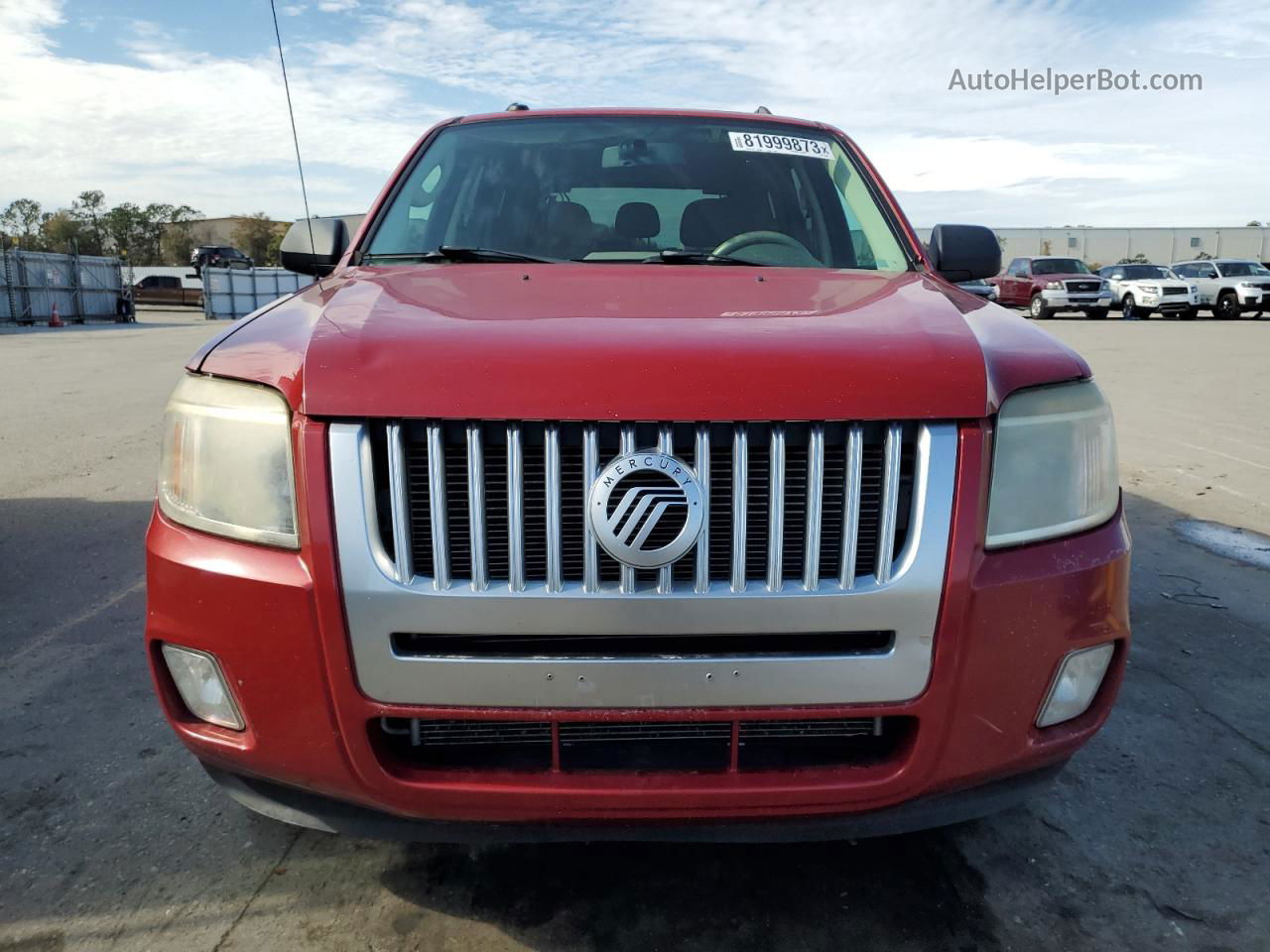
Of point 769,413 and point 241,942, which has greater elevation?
point 769,413

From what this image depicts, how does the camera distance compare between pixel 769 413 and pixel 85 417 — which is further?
pixel 85 417

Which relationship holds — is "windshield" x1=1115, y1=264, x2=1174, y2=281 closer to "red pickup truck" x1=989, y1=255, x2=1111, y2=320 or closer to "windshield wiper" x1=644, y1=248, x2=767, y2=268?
"red pickup truck" x1=989, y1=255, x2=1111, y2=320

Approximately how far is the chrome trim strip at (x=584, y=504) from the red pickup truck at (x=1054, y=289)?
89.8ft

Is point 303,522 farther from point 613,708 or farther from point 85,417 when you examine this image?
point 85,417

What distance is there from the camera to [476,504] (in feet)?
5.56

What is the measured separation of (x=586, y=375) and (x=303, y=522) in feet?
1.85

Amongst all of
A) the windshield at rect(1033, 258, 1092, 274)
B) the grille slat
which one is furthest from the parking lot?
the windshield at rect(1033, 258, 1092, 274)

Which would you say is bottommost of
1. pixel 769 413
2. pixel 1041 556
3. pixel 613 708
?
pixel 613 708

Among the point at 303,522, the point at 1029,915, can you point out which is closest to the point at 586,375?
the point at 303,522

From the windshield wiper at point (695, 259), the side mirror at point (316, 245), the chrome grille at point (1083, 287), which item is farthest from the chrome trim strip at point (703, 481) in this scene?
the chrome grille at point (1083, 287)

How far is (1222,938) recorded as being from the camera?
204cm

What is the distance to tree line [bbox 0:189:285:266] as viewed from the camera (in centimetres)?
6594

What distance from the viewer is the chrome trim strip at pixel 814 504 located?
5.60 ft

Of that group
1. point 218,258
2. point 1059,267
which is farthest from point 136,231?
point 1059,267
